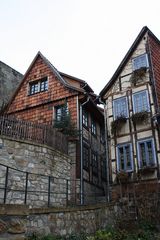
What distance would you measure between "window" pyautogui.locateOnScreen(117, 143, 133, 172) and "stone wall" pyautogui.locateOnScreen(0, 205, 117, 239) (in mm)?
2311

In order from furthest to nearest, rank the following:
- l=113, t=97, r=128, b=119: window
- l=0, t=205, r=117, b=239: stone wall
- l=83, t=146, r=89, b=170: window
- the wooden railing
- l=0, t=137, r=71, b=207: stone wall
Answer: l=83, t=146, r=89, b=170: window → l=113, t=97, r=128, b=119: window → the wooden railing → l=0, t=137, r=71, b=207: stone wall → l=0, t=205, r=117, b=239: stone wall

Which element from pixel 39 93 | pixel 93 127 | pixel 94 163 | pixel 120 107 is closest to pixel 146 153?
pixel 120 107

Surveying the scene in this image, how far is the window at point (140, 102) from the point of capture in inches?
645

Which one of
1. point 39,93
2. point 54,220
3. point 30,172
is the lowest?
point 54,220

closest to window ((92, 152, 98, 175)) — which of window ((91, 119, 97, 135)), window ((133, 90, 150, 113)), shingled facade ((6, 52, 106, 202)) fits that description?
shingled facade ((6, 52, 106, 202))

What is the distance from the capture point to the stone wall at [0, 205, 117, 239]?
6.60 meters

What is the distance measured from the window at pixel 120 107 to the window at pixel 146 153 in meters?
2.17

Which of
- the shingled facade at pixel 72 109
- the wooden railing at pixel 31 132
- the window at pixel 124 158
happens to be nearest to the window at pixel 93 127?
the shingled facade at pixel 72 109

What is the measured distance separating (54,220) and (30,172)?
3.72 meters

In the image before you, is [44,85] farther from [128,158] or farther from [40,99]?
[128,158]

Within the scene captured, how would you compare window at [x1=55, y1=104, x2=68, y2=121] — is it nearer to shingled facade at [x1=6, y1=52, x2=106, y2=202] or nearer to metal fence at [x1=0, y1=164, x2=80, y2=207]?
shingled facade at [x1=6, y1=52, x2=106, y2=202]

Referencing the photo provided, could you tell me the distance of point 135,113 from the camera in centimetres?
1628

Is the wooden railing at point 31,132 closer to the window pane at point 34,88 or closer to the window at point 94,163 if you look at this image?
the window at point 94,163

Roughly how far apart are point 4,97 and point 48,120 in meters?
7.73
